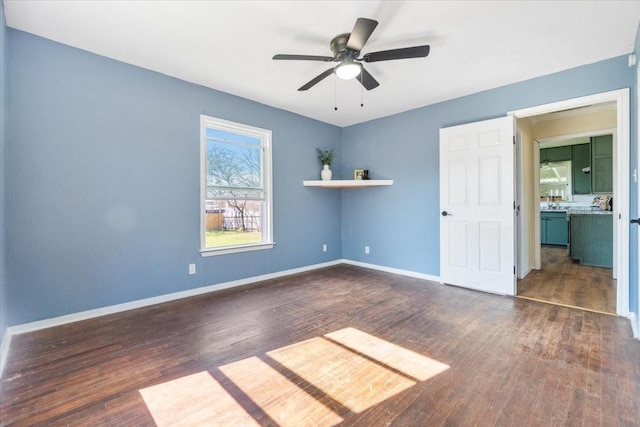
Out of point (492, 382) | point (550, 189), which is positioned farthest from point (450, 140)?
point (550, 189)

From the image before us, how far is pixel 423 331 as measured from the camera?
8.41 feet

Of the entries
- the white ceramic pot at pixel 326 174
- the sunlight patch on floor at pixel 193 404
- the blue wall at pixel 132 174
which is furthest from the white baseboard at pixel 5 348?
the white ceramic pot at pixel 326 174

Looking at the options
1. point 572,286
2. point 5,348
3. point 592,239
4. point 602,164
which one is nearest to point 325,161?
point 572,286

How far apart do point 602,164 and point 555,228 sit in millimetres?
2038

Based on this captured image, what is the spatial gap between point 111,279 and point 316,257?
303 centimetres

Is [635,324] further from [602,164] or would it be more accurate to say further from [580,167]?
[580,167]

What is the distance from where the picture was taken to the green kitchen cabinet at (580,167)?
6.62m

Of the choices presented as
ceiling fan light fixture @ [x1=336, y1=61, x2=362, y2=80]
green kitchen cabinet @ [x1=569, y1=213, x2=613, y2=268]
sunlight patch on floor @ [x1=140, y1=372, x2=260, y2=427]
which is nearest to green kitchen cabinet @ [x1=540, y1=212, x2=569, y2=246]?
green kitchen cabinet @ [x1=569, y1=213, x2=613, y2=268]

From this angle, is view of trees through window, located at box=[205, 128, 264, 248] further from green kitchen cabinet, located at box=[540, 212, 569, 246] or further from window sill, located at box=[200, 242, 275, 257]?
green kitchen cabinet, located at box=[540, 212, 569, 246]

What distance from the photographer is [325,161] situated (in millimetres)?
5078

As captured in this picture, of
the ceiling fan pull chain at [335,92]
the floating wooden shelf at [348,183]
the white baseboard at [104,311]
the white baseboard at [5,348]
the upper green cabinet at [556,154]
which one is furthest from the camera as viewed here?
the upper green cabinet at [556,154]

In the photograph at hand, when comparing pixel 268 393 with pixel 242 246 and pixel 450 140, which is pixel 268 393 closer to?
pixel 242 246

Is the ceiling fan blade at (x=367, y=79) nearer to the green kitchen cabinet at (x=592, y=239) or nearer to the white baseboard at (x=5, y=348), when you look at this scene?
the white baseboard at (x=5, y=348)

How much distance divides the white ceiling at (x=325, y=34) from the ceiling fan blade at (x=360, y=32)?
250 millimetres
